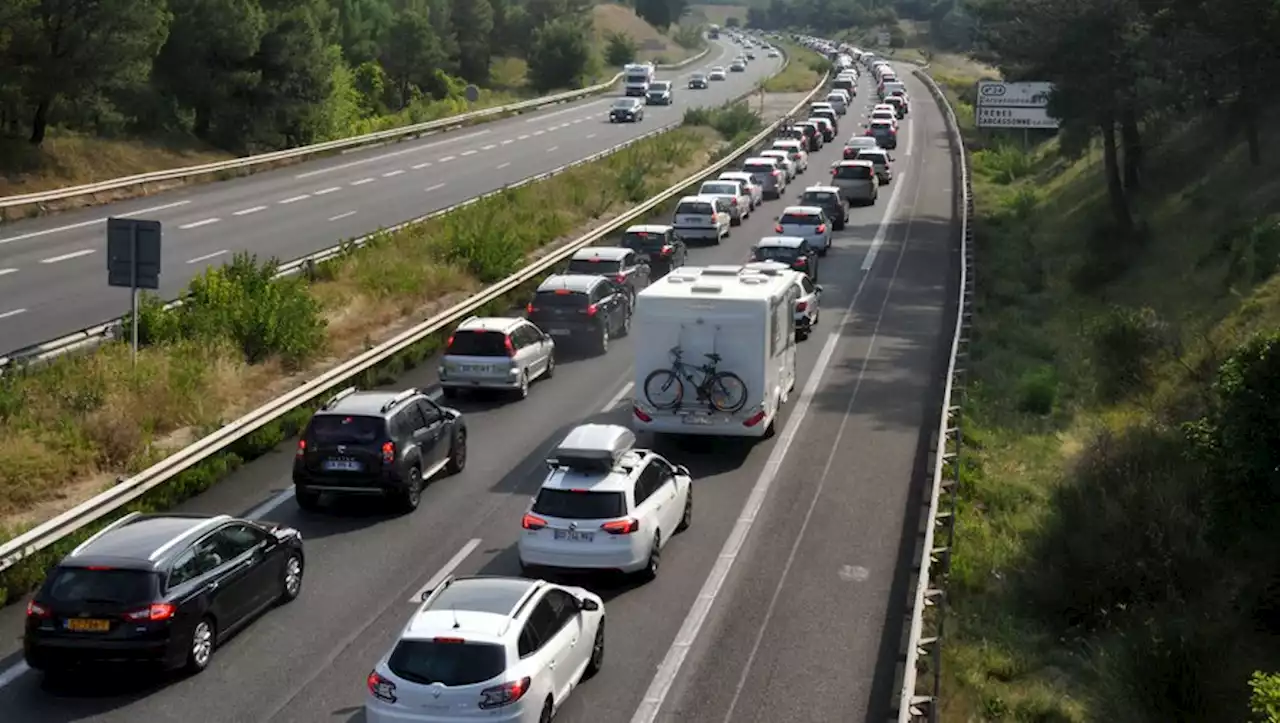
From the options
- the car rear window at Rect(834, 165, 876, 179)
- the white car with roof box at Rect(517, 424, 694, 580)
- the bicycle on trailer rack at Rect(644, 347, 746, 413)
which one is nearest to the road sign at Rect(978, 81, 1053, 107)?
the car rear window at Rect(834, 165, 876, 179)

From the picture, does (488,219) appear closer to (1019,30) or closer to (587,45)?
(1019,30)

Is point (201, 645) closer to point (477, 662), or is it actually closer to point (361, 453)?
point (477, 662)

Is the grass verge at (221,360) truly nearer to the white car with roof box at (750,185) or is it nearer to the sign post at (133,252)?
the sign post at (133,252)

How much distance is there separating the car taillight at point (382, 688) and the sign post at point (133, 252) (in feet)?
42.4

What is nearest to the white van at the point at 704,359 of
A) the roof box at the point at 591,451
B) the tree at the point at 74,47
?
the roof box at the point at 591,451

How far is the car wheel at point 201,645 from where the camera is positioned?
15.1 meters

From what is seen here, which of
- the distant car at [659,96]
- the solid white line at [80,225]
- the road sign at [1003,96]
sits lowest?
the solid white line at [80,225]

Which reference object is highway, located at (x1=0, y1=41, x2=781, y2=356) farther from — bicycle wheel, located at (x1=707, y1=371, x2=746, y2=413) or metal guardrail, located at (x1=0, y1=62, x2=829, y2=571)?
bicycle wheel, located at (x1=707, y1=371, x2=746, y2=413)

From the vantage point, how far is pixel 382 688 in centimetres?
1309

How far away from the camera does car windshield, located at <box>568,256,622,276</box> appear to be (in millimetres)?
35469

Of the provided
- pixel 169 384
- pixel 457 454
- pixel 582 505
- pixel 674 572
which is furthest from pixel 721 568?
pixel 169 384

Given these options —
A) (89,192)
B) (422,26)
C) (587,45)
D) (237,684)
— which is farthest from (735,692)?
(587,45)

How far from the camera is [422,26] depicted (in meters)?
101

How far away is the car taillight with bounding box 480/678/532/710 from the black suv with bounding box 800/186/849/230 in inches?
1544
